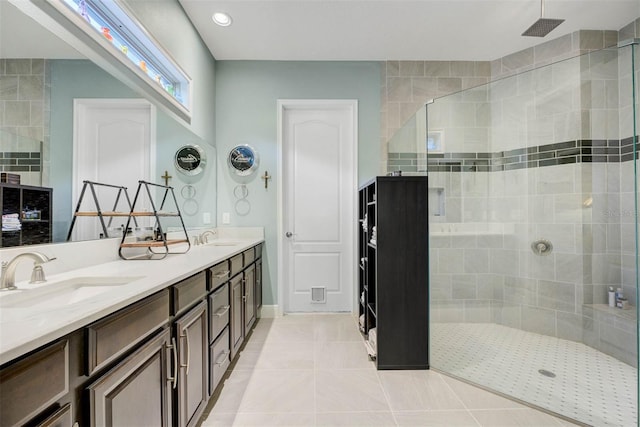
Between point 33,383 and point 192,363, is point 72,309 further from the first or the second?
point 192,363

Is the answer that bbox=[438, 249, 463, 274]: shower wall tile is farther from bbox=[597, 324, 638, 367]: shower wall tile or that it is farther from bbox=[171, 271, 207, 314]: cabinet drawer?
bbox=[171, 271, 207, 314]: cabinet drawer

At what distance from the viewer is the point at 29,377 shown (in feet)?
1.95

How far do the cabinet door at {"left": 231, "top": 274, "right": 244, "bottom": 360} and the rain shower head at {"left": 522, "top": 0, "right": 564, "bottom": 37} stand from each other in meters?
3.10

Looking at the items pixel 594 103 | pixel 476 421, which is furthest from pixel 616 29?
pixel 476 421

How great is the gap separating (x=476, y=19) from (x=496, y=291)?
2330mm

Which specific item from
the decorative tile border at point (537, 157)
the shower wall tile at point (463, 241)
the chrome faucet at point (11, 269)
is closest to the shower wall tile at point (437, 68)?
the decorative tile border at point (537, 157)

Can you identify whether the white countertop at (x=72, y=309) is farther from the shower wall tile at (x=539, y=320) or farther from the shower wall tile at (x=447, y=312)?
the shower wall tile at (x=539, y=320)

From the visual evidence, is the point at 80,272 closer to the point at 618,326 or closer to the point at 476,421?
the point at 476,421

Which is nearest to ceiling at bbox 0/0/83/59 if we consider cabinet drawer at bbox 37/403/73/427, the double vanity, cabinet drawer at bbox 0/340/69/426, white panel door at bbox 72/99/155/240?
white panel door at bbox 72/99/155/240

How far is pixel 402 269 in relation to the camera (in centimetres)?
214

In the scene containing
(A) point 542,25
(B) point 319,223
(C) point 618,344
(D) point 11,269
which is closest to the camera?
(D) point 11,269

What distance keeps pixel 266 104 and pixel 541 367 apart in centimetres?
325

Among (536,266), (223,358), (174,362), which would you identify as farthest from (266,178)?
(536,266)

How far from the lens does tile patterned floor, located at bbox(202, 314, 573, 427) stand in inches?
63.1
